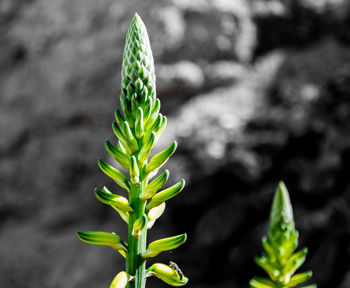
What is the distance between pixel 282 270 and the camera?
98 centimetres

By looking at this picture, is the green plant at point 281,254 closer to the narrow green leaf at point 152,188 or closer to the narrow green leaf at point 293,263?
the narrow green leaf at point 293,263

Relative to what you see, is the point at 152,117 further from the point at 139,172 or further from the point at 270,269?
the point at 270,269

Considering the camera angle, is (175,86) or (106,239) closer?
(106,239)

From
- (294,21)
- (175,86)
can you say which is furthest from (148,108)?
(294,21)

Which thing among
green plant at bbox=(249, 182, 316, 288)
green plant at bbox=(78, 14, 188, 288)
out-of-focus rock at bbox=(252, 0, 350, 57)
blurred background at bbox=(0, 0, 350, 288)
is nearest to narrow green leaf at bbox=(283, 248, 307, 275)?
green plant at bbox=(249, 182, 316, 288)

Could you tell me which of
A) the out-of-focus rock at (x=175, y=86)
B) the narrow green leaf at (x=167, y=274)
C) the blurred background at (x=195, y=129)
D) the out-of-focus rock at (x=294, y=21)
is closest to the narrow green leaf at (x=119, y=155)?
the narrow green leaf at (x=167, y=274)

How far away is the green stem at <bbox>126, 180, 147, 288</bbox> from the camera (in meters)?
0.97

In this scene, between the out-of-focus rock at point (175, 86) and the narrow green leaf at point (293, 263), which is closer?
the narrow green leaf at point (293, 263)

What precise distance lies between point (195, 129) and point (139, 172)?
5272mm

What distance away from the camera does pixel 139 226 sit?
3.24 feet

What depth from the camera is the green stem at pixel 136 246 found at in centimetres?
97

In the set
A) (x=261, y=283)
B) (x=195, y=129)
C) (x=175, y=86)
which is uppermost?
(x=175, y=86)

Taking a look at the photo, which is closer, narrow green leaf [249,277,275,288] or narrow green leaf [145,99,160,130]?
narrow green leaf [249,277,275,288]

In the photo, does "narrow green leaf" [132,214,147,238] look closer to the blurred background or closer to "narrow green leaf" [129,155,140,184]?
"narrow green leaf" [129,155,140,184]
